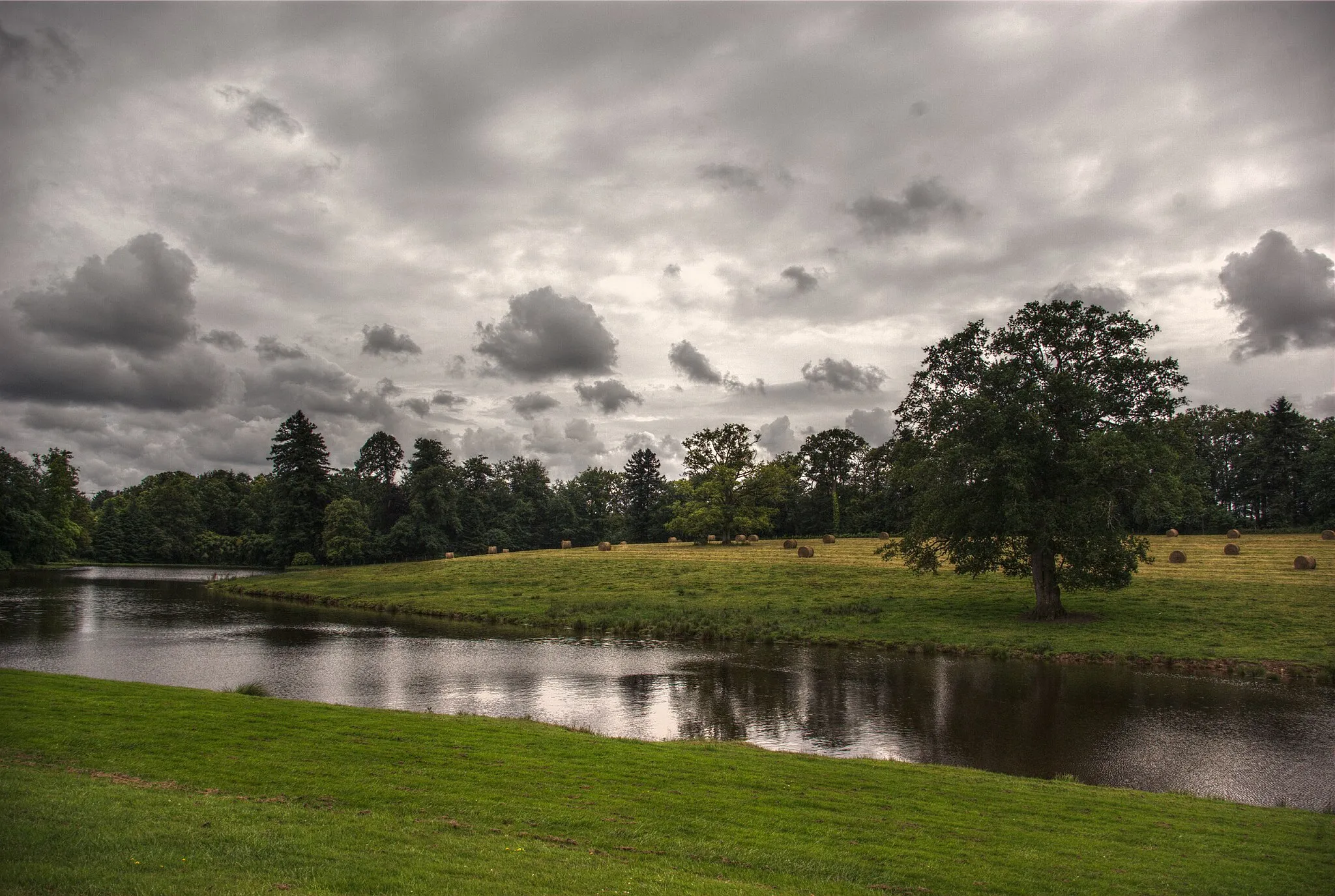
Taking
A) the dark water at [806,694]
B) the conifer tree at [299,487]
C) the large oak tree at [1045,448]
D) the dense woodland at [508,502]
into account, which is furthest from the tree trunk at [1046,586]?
the conifer tree at [299,487]

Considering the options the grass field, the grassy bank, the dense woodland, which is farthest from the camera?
the dense woodland

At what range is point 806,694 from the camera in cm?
2697

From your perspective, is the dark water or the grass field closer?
the dark water

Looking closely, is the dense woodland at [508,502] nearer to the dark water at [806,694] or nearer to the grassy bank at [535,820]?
the dark water at [806,694]

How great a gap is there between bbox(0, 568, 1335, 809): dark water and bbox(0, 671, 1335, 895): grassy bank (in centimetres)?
471

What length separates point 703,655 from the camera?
35.0 meters

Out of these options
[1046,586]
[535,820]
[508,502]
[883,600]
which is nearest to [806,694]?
[535,820]

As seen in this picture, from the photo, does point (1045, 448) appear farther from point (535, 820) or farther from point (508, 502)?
point (508, 502)

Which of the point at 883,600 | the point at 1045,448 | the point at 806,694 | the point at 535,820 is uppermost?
the point at 1045,448

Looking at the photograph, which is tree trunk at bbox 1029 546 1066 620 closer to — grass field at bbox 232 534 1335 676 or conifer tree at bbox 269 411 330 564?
grass field at bbox 232 534 1335 676

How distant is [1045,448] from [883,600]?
13479mm

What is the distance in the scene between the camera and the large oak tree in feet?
115

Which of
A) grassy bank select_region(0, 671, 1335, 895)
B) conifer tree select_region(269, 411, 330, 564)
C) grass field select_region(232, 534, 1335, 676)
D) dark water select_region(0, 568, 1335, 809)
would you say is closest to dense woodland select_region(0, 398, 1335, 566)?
conifer tree select_region(269, 411, 330, 564)

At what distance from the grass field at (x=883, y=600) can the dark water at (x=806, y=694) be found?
10.2 ft
